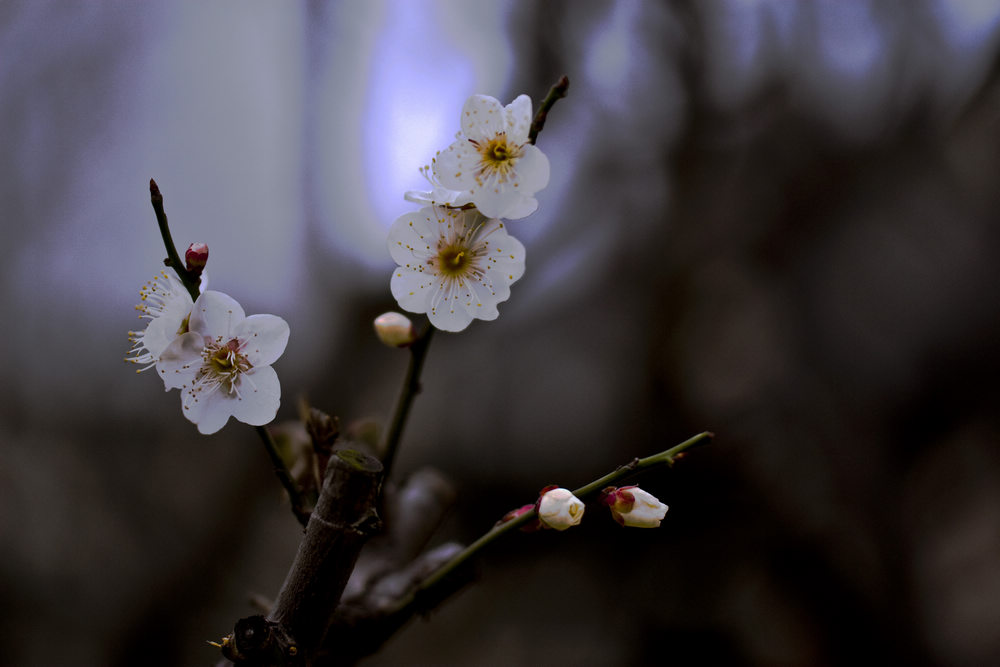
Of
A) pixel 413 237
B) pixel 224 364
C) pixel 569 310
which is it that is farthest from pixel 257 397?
pixel 569 310

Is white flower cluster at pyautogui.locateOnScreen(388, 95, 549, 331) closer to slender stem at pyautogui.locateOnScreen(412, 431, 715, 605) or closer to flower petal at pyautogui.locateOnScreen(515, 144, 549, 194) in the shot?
flower petal at pyautogui.locateOnScreen(515, 144, 549, 194)

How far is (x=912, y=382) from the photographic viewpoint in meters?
0.88

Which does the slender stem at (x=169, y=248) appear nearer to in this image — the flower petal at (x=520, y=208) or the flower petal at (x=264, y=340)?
the flower petal at (x=264, y=340)

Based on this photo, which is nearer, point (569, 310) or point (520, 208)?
point (520, 208)

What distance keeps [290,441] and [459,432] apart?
51cm

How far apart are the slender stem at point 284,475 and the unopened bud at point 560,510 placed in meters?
0.14

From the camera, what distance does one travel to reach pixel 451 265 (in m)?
0.37

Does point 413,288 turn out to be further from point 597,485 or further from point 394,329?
point 597,485

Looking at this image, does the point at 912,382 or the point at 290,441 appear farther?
the point at 912,382

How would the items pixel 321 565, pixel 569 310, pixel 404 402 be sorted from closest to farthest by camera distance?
1. pixel 321 565
2. pixel 404 402
3. pixel 569 310

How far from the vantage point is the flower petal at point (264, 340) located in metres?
0.33

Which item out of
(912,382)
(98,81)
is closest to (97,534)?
(98,81)

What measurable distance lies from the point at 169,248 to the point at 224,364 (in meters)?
0.07

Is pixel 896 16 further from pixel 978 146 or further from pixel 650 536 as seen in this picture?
pixel 650 536
